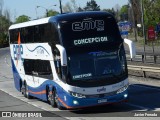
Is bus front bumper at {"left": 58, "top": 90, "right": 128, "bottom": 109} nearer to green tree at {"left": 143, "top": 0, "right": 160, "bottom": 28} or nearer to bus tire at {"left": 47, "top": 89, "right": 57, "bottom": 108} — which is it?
bus tire at {"left": 47, "top": 89, "right": 57, "bottom": 108}

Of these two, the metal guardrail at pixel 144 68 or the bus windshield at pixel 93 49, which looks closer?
the bus windshield at pixel 93 49

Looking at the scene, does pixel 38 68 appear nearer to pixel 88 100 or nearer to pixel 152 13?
pixel 88 100

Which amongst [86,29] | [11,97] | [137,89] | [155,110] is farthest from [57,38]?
[11,97]

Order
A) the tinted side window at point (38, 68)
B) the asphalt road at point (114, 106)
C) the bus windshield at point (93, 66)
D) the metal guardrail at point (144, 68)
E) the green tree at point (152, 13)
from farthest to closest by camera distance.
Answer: the green tree at point (152, 13), the metal guardrail at point (144, 68), the tinted side window at point (38, 68), the bus windshield at point (93, 66), the asphalt road at point (114, 106)

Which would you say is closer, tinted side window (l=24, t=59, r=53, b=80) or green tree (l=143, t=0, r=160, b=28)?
tinted side window (l=24, t=59, r=53, b=80)

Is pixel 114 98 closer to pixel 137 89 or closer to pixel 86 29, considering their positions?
pixel 86 29

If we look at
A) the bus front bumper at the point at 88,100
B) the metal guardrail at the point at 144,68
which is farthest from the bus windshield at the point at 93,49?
the metal guardrail at the point at 144,68

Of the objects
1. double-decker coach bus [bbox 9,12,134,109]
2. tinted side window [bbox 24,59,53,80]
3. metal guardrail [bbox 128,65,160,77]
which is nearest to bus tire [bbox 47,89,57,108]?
double-decker coach bus [bbox 9,12,134,109]

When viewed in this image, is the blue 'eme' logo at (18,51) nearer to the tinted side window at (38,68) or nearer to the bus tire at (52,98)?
the tinted side window at (38,68)

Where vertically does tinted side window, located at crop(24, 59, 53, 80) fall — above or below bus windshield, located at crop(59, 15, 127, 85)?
below

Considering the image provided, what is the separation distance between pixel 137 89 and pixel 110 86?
21.3 feet

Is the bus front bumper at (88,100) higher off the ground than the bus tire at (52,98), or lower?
higher

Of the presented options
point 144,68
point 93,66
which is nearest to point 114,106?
point 93,66

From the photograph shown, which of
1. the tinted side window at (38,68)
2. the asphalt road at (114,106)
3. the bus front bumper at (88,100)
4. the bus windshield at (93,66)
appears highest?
the bus windshield at (93,66)
